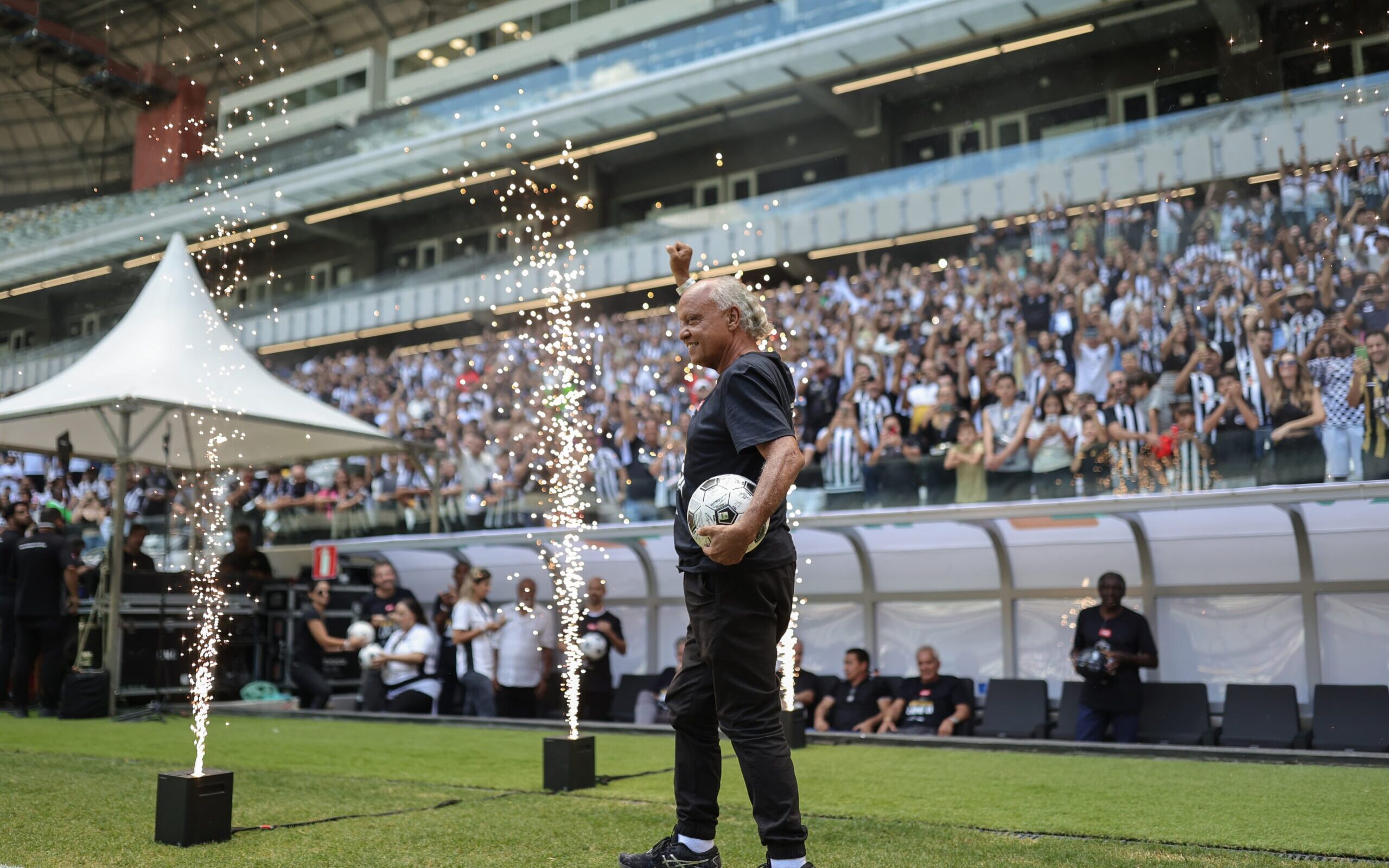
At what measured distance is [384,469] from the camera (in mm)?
16656

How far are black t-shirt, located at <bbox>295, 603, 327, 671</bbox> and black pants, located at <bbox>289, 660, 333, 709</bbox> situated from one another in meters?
0.08

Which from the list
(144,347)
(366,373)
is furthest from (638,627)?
(366,373)

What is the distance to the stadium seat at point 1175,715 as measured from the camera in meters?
8.91

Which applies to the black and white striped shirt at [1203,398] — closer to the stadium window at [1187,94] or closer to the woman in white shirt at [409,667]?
the stadium window at [1187,94]

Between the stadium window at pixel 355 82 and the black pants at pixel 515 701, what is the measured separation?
64.7 ft

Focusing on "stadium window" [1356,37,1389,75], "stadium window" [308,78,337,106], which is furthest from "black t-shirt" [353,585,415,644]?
"stadium window" [308,78,337,106]

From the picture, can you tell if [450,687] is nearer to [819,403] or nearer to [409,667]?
[409,667]

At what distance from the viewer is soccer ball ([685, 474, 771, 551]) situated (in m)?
3.01

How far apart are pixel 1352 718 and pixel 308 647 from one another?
970cm

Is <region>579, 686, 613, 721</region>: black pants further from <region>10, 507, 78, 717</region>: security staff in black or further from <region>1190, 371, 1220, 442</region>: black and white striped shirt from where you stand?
<region>1190, 371, 1220, 442</region>: black and white striped shirt

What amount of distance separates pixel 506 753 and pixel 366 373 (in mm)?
16151

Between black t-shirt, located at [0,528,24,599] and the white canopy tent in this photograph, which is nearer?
the white canopy tent

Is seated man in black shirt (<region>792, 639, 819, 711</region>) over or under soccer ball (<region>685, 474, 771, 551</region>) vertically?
under

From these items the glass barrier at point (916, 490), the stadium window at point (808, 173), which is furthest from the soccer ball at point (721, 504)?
the stadium window at point (808, 173)
